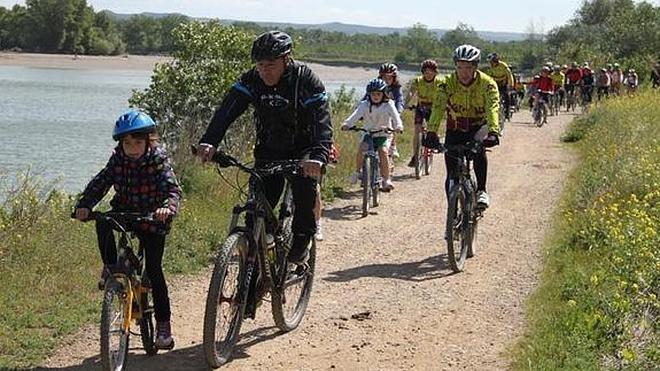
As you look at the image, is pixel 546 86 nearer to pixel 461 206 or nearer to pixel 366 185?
pixel 366 185

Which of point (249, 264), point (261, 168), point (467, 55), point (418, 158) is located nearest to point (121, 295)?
point (249, 264)

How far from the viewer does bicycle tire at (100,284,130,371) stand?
18.7 ft

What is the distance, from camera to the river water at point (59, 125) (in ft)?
66.9

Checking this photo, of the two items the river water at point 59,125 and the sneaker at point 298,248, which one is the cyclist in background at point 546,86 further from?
the sneaker at point 298,248

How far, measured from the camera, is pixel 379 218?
12281mm

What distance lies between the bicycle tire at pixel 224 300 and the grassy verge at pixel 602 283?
1.98m

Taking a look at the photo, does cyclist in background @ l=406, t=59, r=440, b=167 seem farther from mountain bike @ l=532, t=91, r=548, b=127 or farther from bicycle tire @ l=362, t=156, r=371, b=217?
mountain bike @ l=532, t=91, r=548, b=127

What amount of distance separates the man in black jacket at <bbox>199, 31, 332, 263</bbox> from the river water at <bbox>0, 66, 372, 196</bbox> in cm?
593

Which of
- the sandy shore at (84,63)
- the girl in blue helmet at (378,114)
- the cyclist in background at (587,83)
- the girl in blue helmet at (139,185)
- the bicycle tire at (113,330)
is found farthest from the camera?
the sandy shore at (84,63)

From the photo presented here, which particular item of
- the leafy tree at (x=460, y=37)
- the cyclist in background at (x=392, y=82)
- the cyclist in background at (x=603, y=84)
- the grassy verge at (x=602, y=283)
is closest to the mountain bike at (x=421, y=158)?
the cyclist in background at (x=392, y=82)

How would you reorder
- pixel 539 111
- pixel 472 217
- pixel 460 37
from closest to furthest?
pixel 472 217
pixel 539 111
pixel 460 37

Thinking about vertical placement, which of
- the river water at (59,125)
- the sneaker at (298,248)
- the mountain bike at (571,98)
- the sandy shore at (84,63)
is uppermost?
the sneaker at (298,248)

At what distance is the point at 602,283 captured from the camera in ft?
25.2

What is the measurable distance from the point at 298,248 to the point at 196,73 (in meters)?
14.6
